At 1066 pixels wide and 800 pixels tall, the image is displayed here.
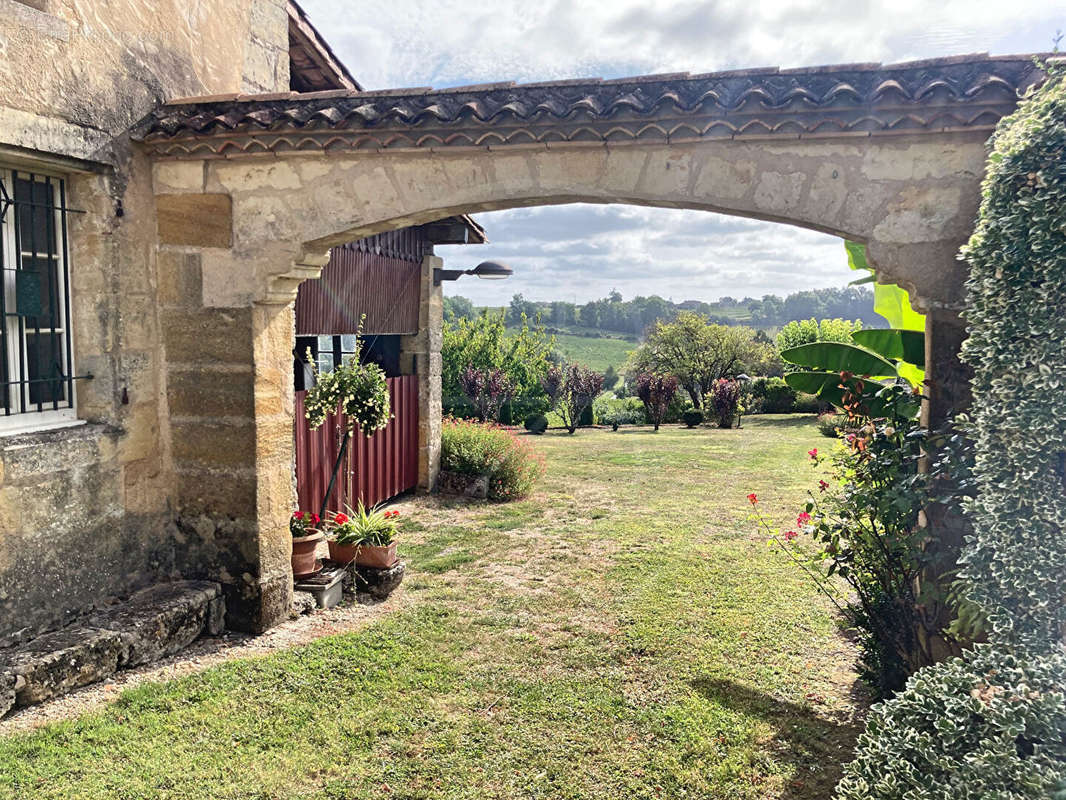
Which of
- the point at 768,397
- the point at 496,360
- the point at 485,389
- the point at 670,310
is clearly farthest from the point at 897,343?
the point at 670,310

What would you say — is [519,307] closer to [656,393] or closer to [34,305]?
[656,393]

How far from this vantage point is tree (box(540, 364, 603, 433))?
22219 millimetres

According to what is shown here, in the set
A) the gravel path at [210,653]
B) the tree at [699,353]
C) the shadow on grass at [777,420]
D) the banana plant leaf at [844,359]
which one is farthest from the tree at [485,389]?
the banana plant leaf at [844,359]

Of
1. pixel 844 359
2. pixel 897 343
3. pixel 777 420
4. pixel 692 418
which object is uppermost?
pixel 897 343

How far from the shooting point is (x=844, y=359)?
517cm

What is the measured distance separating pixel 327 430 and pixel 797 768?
19.7 feet

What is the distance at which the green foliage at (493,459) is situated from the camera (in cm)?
1082

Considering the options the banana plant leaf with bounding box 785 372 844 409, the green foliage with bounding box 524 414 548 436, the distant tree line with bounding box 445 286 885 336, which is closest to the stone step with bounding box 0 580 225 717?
the banana plant leaf with bounding box 785 372 844 409

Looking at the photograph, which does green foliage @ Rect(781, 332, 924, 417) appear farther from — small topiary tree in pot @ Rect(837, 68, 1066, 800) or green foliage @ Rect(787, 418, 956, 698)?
small topiary tree in pot @ Rect(837, 68, 1066, 800)

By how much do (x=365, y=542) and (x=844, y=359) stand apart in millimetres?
4218

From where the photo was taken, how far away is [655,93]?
15.2 ft

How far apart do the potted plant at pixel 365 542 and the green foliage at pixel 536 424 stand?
604 inches

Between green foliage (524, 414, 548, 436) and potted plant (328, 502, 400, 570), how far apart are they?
15.4 metres

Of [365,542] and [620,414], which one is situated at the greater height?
[365,542]
